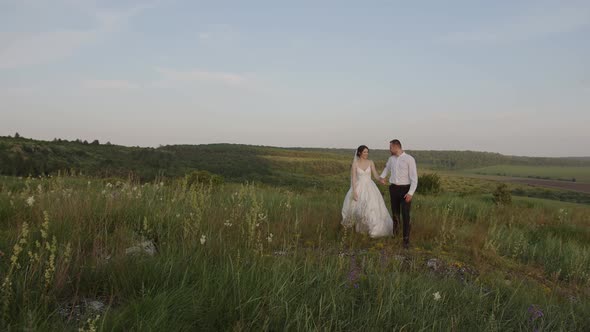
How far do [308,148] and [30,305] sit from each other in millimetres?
153948

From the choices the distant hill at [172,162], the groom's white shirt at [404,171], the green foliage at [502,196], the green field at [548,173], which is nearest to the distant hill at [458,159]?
the distant hill at [172,162]

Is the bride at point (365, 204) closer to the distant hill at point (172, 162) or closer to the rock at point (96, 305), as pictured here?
the distant hill at point (172, 162)

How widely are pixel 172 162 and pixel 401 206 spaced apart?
47848mm

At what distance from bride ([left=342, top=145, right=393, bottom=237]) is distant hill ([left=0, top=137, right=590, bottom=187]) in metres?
4.48

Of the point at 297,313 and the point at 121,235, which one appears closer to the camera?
the point at 297,313

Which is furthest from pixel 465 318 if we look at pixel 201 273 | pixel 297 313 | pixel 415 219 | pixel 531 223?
pixel 531 223

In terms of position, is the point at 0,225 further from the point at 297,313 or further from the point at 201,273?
the point at 297,313

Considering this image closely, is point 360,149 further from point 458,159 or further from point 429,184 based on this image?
point 458,159

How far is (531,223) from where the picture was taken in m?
11.2

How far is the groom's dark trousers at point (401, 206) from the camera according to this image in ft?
23.7

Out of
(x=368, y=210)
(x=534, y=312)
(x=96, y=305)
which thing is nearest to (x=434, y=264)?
(x=534, y=312)

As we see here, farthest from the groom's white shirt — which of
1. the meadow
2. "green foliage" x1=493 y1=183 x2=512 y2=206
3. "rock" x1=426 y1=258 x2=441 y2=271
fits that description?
"green foliage" x1=493 y1=183 x2=512 y2=206

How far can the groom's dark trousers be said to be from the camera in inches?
284

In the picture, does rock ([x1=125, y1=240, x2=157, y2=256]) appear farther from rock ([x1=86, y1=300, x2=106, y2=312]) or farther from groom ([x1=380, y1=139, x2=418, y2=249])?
groom ([x1=380, y1=139, x2=418, y2=249])
